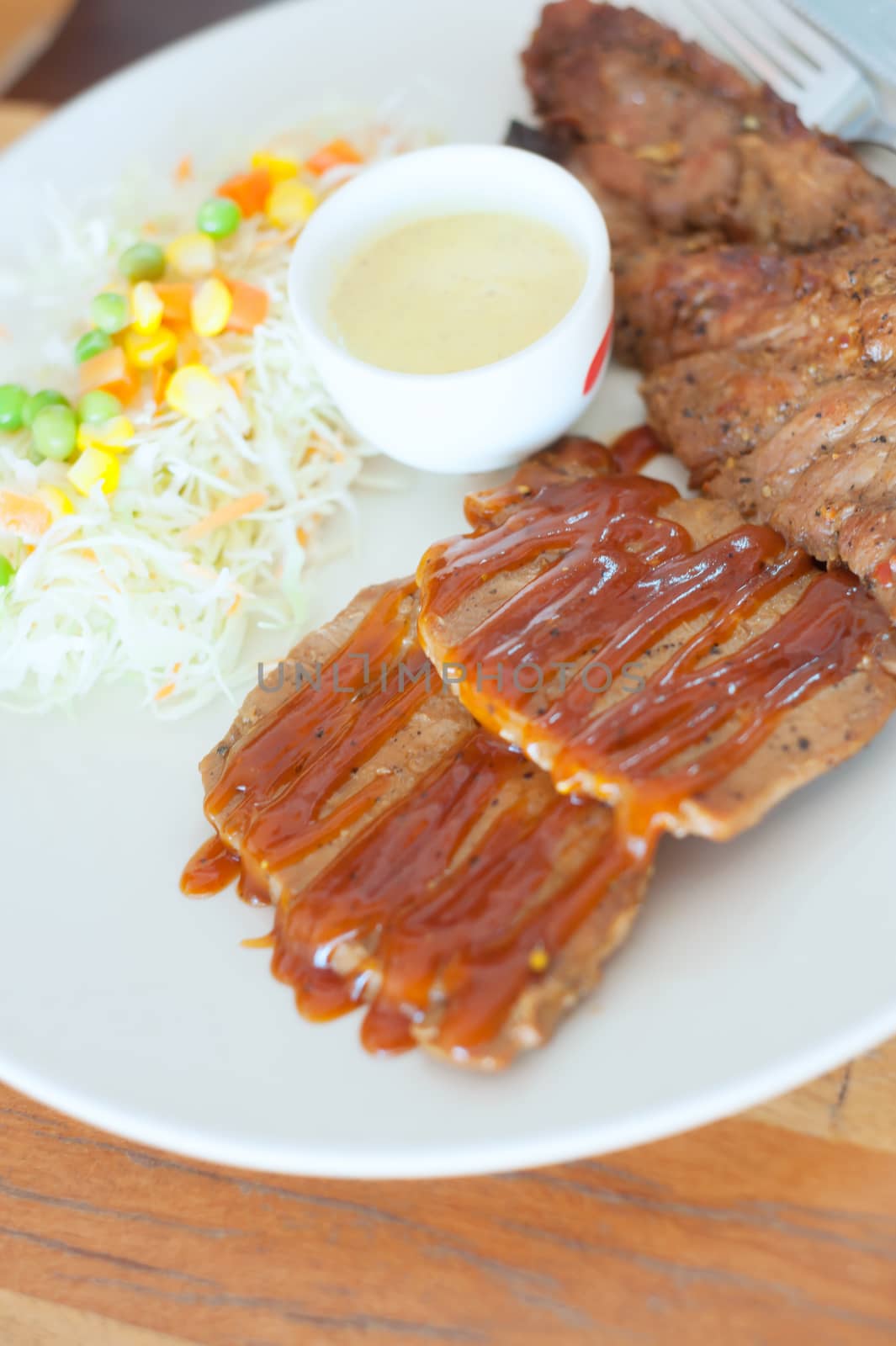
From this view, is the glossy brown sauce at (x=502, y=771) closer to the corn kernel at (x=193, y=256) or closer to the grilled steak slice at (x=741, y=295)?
the grilled steak slice at (x=741, y=295)

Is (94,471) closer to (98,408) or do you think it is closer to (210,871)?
(98,408)

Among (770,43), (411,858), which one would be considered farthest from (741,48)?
(411,858)

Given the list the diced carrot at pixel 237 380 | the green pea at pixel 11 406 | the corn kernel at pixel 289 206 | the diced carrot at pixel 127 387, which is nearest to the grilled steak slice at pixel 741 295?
the corn kernel at pixel 289 206

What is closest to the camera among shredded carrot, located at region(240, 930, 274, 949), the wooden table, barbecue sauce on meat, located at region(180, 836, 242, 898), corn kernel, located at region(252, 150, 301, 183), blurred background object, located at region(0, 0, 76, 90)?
the wooden table

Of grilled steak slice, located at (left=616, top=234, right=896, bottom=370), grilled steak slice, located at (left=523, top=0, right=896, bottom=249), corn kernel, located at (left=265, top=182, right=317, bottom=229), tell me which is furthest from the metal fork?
corn kernel, located at (left=265, top=182, right=317, bottom=229)

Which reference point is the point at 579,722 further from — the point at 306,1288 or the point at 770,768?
the point at 306,1288

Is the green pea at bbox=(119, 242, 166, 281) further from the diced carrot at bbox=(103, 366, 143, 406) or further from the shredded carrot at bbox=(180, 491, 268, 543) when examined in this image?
the shredded carrot at bbox=(180, 491, 268, 543)
